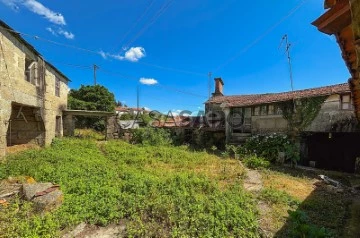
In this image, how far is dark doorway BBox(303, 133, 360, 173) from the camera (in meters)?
13.7

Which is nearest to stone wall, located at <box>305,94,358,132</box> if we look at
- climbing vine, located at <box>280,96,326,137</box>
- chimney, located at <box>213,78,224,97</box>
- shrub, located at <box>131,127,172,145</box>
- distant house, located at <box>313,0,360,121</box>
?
climbing vine, located at <box>280,96,326,137</box>

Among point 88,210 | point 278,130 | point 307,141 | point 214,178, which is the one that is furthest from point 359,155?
point 88,210

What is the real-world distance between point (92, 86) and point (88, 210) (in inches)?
1069

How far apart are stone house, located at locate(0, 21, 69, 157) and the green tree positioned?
1004cm

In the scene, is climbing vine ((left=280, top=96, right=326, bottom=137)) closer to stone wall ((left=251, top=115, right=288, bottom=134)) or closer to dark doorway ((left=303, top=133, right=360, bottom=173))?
stone wall ((left=251, top=115, right=288, bottom=134))

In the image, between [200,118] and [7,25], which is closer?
[7,25]

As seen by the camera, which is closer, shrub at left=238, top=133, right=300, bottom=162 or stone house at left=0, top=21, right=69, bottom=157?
stone house at left=0, top=21, right=69, bottom=157

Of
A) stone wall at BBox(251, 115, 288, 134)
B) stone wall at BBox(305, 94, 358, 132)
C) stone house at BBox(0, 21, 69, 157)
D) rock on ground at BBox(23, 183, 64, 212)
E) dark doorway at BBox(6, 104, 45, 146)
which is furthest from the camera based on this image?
stone wall at BBox(251, 115, 288, 134)

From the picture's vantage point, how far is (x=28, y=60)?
12.4 meters

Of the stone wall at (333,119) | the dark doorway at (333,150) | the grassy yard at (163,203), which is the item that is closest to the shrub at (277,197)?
the grassy yard at (163,203)

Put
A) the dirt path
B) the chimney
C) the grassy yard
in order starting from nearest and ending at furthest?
the dirt path, the grassy yard, the chimney

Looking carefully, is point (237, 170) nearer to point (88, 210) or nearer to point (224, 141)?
point (88, 210)

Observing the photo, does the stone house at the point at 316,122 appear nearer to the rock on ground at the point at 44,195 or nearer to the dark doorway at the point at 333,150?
the dark doorway at the point at 333,150

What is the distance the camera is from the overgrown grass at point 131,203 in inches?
216
